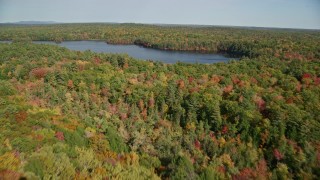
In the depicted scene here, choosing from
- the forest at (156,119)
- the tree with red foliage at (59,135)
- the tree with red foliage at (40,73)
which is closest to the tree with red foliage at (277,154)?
the forest at (156,119)

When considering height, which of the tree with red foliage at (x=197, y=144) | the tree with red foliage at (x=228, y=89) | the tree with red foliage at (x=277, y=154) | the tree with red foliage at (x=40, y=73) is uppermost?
the tree with red foliage at (x=40, y=73)

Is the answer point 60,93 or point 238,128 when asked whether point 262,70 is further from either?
point 60,93

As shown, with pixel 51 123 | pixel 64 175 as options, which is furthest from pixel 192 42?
pixel 64 175

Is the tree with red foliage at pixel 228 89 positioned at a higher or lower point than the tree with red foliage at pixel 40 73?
lower

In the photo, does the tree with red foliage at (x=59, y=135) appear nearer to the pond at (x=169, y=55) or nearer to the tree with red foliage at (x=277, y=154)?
the tree with red foliage at (x=277, y=154)

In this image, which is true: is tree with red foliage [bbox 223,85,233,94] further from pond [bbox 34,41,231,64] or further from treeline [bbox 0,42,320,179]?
pond [bbox 34,41,231,64]

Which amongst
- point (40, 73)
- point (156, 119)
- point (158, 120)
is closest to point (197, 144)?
point (158, 120)

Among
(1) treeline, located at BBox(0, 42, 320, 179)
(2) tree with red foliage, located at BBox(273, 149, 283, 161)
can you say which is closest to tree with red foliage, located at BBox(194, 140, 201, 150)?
(1) treeline, located at BBox(0, 42, 320, 179)
